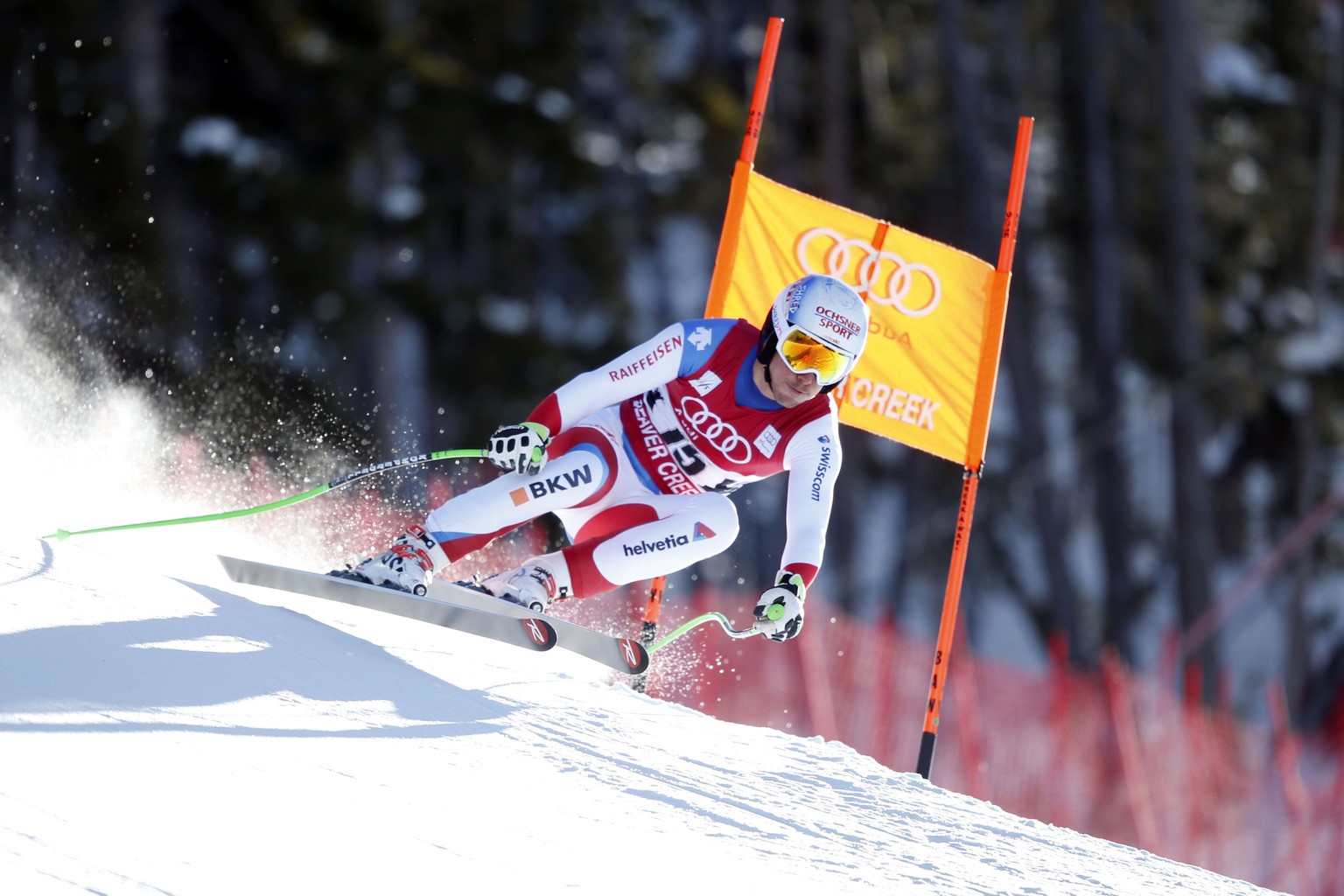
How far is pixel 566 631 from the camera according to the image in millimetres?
5402

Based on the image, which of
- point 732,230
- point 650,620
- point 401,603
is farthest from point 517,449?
point 732,230

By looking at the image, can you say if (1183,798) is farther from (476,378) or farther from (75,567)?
(75,567)

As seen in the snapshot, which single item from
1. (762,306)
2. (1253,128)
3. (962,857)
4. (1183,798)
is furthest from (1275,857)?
(1253,128)

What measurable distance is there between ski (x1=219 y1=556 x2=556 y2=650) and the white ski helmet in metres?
1.26

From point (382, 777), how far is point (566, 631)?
1625 millimetres

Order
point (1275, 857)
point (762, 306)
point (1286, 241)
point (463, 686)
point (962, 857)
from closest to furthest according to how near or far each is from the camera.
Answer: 1. point (962, 857)
2. point (463, 686)
3. point (762, 306)
4. point (1275, 857)
5. point (1286, 241)

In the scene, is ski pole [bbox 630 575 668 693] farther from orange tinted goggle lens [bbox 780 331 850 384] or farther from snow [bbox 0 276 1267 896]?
orange tinted goggle lens [bbox 780 331 850 384]

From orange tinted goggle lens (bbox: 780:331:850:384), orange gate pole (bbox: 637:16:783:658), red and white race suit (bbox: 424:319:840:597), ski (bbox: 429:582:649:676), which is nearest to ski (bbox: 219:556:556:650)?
ski (bbox: 429:582:649:676)

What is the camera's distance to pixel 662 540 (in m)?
5.50

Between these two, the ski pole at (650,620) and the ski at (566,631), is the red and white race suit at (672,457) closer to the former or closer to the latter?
the ski at (566,631)

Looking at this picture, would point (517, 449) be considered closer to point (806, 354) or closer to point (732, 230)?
point (806, 354)

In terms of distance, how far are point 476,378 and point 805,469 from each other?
13.6 meters

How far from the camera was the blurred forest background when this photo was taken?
55.9 ft

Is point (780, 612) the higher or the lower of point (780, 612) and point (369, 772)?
the higher
